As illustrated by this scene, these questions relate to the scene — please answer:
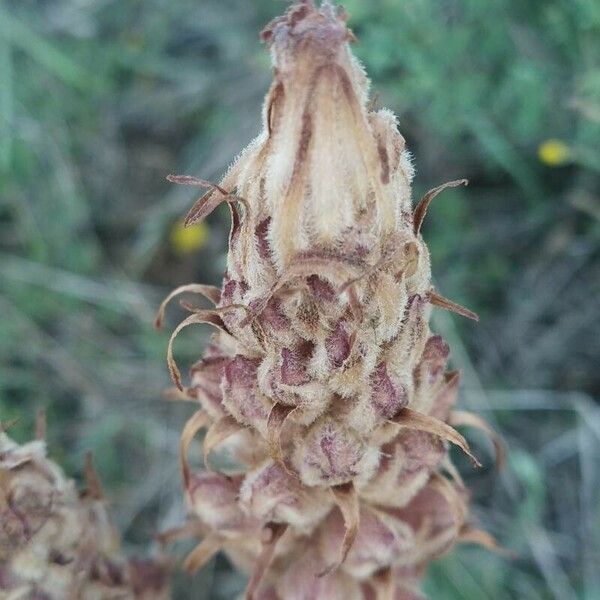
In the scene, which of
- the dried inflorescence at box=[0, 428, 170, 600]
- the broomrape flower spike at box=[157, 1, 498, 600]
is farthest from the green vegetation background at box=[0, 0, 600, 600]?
the broomrape flower spike at box=[157, 1, 498, 600]

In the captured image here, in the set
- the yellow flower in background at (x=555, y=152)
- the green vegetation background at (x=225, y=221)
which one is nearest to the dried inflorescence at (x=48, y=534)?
the green vegetation background at (x=225, y=221)

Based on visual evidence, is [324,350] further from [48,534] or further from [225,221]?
[225,221]

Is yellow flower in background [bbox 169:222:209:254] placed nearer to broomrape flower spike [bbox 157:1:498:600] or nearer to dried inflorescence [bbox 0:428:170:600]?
dried inflorescence [bbox 0:428:170:600]

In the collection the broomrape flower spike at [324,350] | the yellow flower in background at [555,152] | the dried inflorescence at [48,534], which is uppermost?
the yellow flower in background at [555,152]

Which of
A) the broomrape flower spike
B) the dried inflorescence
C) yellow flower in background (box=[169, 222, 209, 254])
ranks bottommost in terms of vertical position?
the dried inflorescence

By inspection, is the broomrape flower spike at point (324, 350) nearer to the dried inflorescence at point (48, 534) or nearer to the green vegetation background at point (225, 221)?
the dried inflorescence at point (48, 534)

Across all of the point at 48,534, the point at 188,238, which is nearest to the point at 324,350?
the point at 48,534

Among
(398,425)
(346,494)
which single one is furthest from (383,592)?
(398,425)
